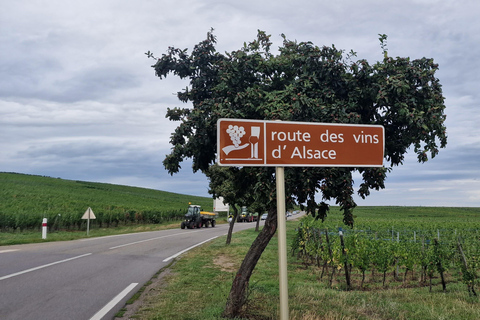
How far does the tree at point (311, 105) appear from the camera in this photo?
5.96m

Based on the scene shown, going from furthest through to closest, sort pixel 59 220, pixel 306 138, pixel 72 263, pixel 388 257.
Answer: pixel 59 220
pixel 72 263
pixel 388 257
pixel 306 138

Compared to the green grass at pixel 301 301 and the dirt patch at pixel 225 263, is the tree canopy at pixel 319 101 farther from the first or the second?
the dirt patch at pixel 225 263

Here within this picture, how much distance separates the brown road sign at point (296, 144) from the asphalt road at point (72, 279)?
15.1 ft

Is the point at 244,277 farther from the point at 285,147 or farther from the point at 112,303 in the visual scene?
the point at 285,147

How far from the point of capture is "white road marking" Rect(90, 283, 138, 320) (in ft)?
22.4

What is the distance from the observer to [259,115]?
6.63m

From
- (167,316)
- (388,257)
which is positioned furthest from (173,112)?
(388,257)

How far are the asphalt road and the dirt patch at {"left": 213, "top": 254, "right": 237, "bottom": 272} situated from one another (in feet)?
5.72

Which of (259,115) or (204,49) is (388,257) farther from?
(204,49)

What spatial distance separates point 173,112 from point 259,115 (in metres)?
1.81

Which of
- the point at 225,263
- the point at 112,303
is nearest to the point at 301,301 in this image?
the point at 112,303

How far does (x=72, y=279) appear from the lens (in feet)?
33.2

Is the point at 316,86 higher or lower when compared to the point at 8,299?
higher

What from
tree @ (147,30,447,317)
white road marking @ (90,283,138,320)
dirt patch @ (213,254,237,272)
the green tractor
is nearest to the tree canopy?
tree @ (147,30,447,317)
